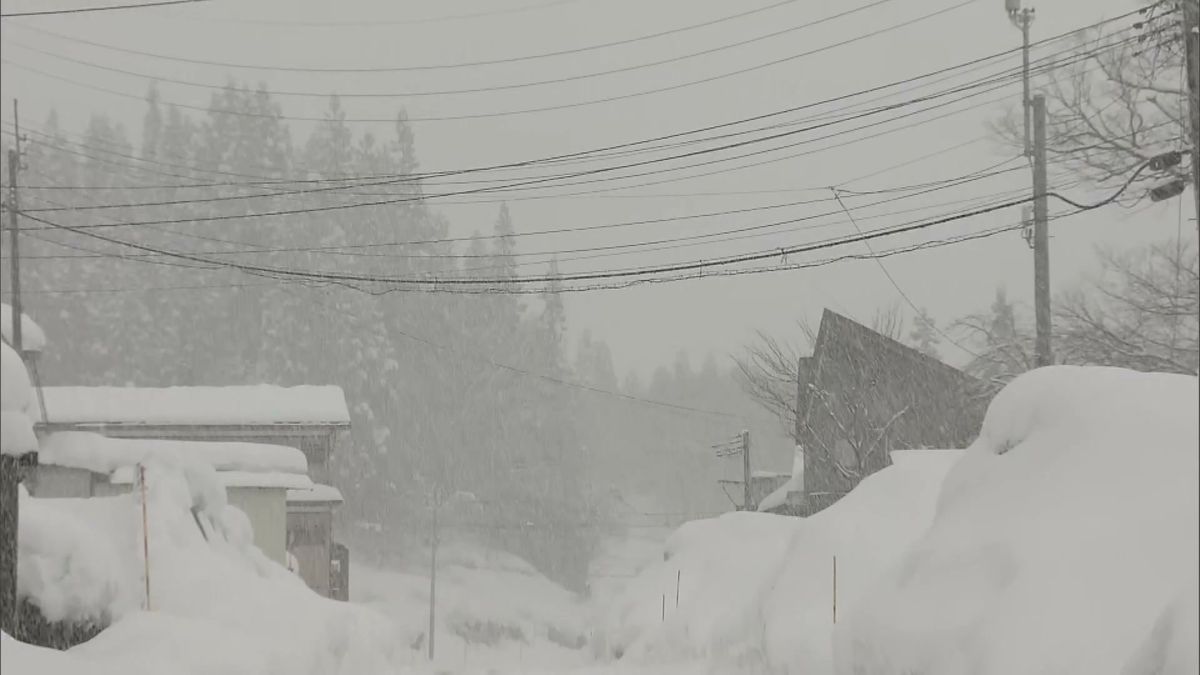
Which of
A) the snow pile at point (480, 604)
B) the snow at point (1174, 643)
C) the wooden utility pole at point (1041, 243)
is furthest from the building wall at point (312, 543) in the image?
the snow at point (1174, 643)

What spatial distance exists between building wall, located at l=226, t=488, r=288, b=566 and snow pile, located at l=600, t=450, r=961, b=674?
7.98m

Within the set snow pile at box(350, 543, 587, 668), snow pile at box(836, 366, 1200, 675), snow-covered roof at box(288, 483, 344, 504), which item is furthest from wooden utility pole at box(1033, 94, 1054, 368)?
snow pile at box(350, 543, 587, 668)

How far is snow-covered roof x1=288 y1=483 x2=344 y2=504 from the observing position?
30.4 m

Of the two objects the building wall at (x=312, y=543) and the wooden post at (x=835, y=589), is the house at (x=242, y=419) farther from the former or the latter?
the wooden post at (x=835, y=589)

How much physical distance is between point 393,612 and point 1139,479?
4544 centimetres

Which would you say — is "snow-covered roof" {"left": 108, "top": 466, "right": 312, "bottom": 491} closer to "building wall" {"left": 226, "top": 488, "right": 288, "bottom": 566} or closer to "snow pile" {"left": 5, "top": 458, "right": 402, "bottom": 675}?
"building wall" {"left": 226, "top": 488, "right": 288, "bottom": 566}

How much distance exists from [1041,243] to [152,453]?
14.4m

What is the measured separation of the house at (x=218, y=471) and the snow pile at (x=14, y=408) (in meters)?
14.3

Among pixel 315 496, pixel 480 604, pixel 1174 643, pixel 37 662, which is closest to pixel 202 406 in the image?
pixel 315 496

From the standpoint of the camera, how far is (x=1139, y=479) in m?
6.02

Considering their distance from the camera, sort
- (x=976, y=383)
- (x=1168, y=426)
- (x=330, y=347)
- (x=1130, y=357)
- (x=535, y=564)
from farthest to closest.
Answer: (x=535, y=564) < (x=330, y=347) < (x=976, y=383) < (x=1130, y=357) < (x=1168, y=426)

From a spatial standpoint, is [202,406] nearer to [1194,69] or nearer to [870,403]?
[870,403]

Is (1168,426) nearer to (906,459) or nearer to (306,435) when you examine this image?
(906,459)

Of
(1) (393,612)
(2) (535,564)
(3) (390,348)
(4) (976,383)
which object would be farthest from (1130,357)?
(2) (535,564)
